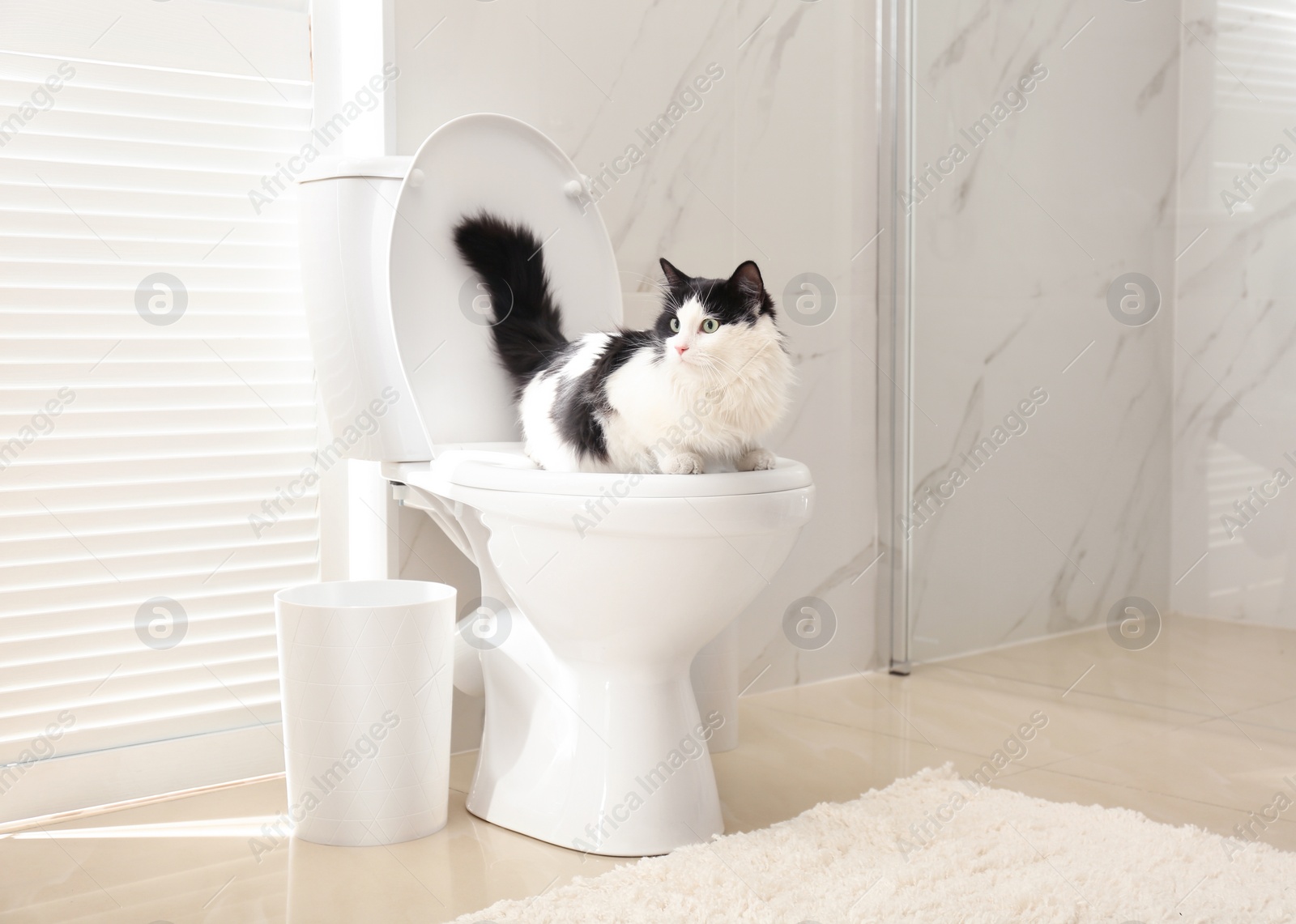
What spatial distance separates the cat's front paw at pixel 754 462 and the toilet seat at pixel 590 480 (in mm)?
16

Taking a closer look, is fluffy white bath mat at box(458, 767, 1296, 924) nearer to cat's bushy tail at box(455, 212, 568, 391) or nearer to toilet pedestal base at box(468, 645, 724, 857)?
toilet pedestal base at box(468, 645, 724, 857)

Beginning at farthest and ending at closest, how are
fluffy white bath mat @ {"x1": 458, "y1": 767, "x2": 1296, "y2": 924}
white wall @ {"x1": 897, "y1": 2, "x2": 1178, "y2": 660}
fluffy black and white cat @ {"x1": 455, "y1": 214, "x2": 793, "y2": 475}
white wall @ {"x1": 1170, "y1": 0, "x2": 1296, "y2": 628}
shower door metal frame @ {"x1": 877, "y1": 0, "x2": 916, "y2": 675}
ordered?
shower door metal frame @ {"x1": 877, "y1": 0, "x2": 916, "y2": 675}
white wall @ {"x1": 897, "y1": 2, "x2": 1178, "y2": 660}
white wall @ {"x1": 1170, "y1": 0, "x2": 1296, "y2": 628}
fluffy black and white cat @ {"x1": 455, "y1": 214, "x2": 793, "y2": 475}
fluffy white bath mat @ {"x1": 458, "y1": 767, "x2": 1296, "y2": 924}

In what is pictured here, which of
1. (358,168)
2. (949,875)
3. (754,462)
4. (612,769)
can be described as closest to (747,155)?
(358,168)

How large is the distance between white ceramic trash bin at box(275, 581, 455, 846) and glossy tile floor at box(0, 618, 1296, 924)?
4 centimetres

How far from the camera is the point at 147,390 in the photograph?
5.79 ft

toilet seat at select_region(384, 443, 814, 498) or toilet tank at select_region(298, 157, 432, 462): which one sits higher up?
toilet tank at select_region(298, 157, 432, 462)

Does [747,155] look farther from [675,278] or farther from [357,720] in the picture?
[357,720]

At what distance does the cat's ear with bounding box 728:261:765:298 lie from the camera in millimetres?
1427

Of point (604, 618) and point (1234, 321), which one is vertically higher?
point (1234, 321)

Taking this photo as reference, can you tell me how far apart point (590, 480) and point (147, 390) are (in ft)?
2.77

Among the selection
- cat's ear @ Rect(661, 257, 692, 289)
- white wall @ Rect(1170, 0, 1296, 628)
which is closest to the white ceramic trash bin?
cat's ear @ Rect(661, 257, 692, 289)

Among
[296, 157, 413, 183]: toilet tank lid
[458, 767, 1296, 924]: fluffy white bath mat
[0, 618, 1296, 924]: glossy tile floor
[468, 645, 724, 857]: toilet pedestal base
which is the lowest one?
[0, 618, 1296, 924]: glossy tile floor

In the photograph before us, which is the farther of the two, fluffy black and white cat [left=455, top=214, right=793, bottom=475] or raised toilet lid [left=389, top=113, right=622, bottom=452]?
raised toilet lid [left=389, top=113, right=622, bottom=452]

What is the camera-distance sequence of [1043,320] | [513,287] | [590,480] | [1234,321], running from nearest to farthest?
1. [590,480]
2. [513,287]
3. [1234,321]
4. [1043,320]
